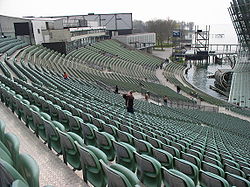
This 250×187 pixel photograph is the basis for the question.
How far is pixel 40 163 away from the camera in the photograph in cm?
410

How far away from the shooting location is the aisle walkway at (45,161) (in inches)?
142

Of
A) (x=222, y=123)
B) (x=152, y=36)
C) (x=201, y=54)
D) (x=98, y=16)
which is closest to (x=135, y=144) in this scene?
(x=222, y=123)

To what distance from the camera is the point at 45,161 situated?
165 inches

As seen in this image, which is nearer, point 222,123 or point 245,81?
point 222,123

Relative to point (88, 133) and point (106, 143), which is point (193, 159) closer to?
point (106, 143)

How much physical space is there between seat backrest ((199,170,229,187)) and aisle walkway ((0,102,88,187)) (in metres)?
1.83

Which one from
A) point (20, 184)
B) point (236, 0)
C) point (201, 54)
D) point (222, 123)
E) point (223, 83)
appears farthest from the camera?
point (201, 54)

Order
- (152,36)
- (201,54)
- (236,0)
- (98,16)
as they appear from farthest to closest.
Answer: (152,36) < (98,16) < (201,54) < (236,0)

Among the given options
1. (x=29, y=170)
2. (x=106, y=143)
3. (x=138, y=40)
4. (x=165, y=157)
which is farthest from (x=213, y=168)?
(x=138, y=40)

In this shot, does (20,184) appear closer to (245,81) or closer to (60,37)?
(60,37)

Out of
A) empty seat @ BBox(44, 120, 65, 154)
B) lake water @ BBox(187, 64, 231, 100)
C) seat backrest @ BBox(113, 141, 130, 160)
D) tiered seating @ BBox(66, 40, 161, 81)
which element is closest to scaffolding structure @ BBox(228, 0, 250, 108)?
lake water @ BBox(187, 64, 231, 100)

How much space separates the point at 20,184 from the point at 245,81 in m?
36.8

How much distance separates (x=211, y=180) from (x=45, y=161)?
2.60 meters

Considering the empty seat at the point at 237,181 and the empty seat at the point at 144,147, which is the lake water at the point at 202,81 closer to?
the empty seat at the point at 237,181
